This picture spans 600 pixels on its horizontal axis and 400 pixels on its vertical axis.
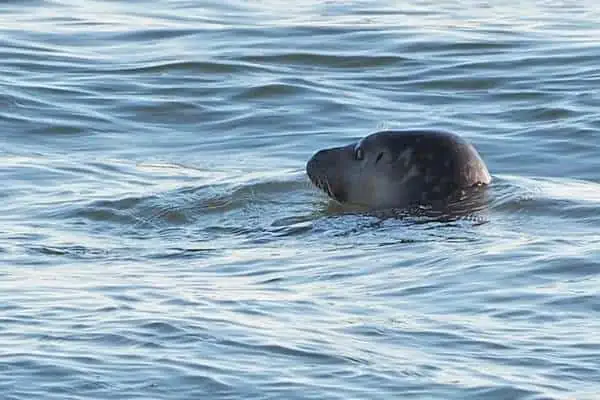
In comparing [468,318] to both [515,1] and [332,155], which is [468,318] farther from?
[515,1]

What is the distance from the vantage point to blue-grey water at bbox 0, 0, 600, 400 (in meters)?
7.00

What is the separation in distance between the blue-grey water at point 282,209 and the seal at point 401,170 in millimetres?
184

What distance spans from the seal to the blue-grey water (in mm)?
184

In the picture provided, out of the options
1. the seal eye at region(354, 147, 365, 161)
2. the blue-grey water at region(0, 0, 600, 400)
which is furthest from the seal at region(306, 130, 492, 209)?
the blue-grey water at region(0, 0, 600, 400)

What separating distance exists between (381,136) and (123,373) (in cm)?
422

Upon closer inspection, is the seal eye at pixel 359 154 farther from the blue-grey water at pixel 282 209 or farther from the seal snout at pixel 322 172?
the blue-grey water at pixel 282 209

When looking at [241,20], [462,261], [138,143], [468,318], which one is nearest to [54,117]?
[138,143]

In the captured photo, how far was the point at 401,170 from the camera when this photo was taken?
34.7 feet

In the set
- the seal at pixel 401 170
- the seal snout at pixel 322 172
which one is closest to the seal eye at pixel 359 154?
the seal at pixel 401 170

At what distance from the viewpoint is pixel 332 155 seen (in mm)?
10953

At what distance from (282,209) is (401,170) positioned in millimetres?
714

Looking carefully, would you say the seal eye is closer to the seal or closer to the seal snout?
the seal

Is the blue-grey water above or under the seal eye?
under

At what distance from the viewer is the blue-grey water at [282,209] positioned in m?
7.00
